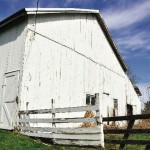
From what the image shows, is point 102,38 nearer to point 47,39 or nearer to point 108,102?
point 108,102

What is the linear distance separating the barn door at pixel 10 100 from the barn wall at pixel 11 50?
0.11 m

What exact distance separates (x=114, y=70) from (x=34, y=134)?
12.4 meters

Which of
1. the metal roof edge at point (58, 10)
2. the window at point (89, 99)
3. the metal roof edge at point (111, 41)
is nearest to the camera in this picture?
the metal roof edge at point (58, 10)

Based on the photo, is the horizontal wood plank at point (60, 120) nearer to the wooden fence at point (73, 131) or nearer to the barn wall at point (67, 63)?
the wooden fence at point (73, 131)

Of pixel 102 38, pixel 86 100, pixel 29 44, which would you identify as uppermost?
pixel 102 38

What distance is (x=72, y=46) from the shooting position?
17.8 metres

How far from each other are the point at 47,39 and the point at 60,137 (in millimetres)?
6538

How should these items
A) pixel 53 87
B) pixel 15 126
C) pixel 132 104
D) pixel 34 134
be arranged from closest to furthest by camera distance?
pixel 34 134 < pixel 15 126 < pixel 53 87 < pixel 132 104

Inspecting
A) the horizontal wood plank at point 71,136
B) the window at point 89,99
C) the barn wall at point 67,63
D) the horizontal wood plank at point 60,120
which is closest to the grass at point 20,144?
the horizontal wood plank at point 71,136

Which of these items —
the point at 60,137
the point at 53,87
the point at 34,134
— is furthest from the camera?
the point at 53,87

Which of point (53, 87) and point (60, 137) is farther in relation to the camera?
point (53, 87)

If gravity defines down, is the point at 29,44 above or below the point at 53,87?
above

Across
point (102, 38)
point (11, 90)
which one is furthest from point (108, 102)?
point (11, 90)

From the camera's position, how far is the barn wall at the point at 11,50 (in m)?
14.6
